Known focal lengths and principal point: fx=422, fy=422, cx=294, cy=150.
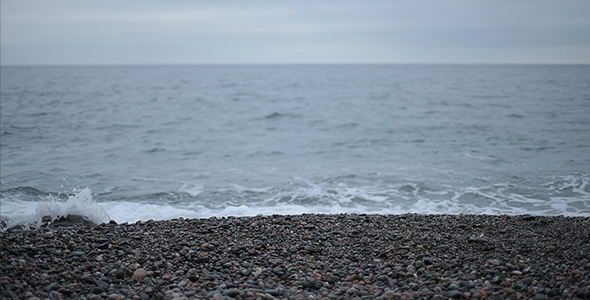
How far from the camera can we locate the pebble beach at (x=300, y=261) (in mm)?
4137

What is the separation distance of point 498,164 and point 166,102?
24379 millimetres

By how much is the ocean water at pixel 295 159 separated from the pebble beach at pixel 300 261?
262 centimetres

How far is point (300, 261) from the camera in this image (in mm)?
4934

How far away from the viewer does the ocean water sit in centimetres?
956

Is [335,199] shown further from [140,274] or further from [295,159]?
[140,274]

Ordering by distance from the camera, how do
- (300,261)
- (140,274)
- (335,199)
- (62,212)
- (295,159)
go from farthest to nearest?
(295,159)
(335,199)
(62,212)
(300,261)
(140,274)

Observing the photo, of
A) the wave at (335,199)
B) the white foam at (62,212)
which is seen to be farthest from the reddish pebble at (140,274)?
the wave at (335,199)

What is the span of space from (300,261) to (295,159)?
32.8 feet

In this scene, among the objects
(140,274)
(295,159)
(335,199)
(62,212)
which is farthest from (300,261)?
(295,159)

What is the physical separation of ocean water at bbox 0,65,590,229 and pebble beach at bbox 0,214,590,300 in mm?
2618

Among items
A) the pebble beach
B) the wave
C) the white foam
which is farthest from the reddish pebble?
the wave

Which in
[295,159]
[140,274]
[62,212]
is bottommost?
[295,159]

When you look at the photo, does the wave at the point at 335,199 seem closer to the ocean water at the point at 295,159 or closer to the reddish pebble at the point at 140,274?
the ocean water at the point at 295,159

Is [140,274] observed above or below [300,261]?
above
